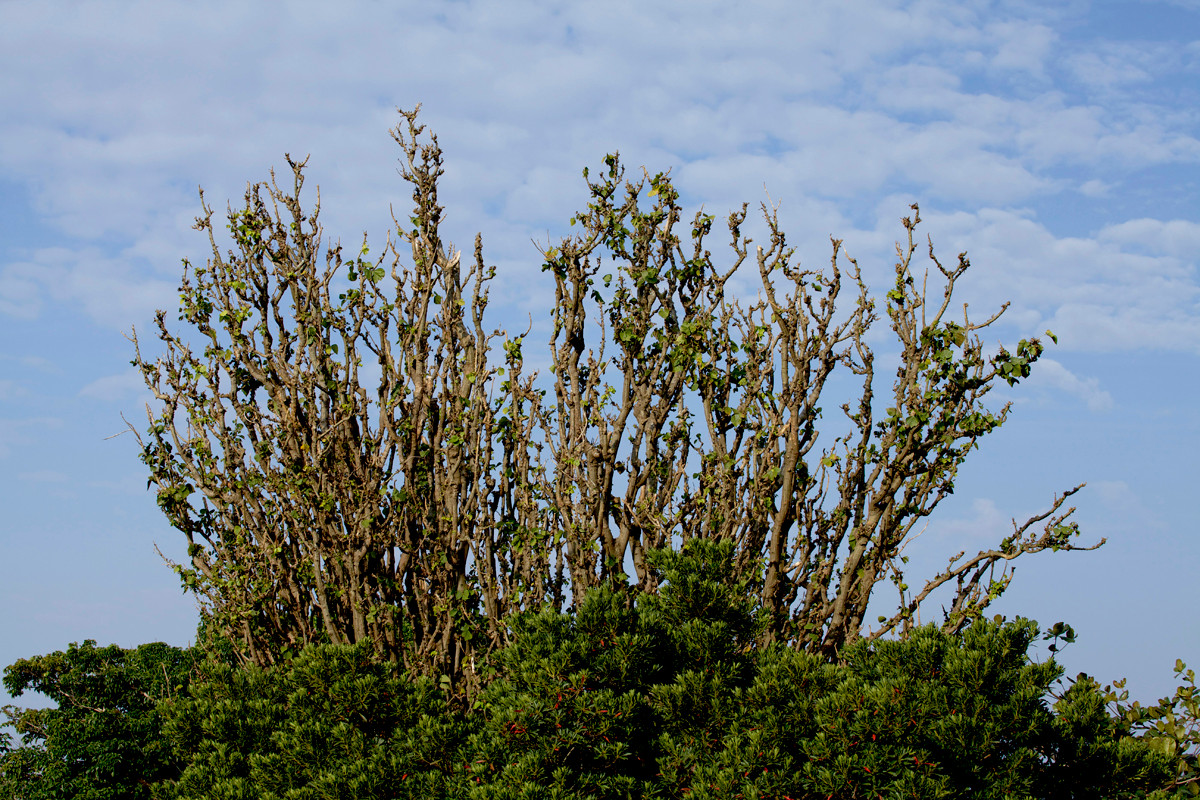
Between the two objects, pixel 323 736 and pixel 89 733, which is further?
pixel 89 733

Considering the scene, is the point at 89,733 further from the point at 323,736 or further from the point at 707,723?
the point at 707,723

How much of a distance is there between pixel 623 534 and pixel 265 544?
11.7ft

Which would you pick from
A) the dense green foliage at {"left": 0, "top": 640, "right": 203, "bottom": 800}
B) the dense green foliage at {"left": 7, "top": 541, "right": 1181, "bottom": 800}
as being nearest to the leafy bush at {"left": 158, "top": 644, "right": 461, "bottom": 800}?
the dense green foliage at {"left": 7, "top": 541, "right": 1181, "bottom": 800}

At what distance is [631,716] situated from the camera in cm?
659

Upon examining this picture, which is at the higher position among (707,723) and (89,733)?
(89,733)

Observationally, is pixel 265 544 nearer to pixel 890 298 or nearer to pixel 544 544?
pixel 544 544

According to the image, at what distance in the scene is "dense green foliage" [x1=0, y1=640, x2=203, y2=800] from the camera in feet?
32.1

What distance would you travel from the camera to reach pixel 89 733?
9.84 m

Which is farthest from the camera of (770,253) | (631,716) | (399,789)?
(770,253)

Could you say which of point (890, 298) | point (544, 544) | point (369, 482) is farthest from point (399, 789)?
point (890, 298)

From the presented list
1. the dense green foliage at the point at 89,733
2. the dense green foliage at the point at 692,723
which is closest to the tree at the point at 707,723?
the dense green foliage at the point at 692,723

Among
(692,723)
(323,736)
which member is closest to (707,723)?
(692,723)

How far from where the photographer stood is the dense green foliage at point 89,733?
9.79 metres

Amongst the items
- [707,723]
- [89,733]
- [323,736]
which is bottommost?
[707,723]
